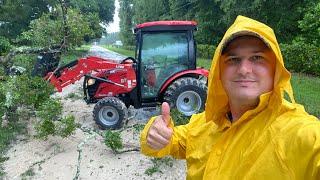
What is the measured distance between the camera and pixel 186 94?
8.35 meters

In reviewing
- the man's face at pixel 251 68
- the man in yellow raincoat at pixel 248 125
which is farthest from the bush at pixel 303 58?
the man's face at pixel 251 68

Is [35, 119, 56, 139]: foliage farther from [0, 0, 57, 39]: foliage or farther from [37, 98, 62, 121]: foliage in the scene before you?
[0, 0, 57, 39]: foliage

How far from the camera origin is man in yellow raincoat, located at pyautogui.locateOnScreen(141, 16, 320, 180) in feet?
4.61

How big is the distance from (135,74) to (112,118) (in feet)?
3.47

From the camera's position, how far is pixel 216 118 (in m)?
1.91

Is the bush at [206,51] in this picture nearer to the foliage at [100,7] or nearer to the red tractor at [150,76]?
the foliage at [100,7]

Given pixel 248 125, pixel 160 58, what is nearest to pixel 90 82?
pixel 160 58

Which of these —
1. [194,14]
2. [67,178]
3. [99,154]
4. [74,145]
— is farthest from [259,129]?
[194,14]

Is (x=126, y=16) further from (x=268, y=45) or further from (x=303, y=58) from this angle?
(x=268, y=45)

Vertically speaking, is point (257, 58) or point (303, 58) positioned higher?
point (257, 58)

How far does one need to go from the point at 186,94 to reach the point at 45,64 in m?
4.01

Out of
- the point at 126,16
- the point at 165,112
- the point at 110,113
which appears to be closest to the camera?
the point at 165,112

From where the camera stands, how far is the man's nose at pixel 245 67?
169cm

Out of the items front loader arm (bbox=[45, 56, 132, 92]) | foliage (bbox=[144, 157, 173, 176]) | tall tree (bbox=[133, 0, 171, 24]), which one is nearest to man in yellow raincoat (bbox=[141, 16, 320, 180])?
foliage (bbox=[144, 157, 173, 176])
